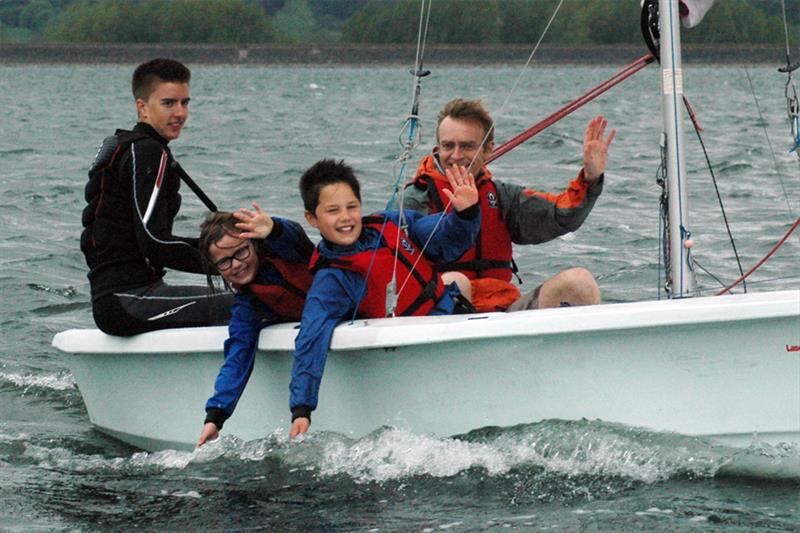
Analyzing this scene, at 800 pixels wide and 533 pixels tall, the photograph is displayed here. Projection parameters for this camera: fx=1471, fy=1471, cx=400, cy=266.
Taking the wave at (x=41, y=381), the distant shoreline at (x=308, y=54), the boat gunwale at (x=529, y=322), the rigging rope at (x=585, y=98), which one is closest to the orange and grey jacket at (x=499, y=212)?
the rigging rope at (x=585, y=98)

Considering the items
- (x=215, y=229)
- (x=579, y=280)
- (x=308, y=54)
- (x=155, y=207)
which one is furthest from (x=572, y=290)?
(x=308, y=54)

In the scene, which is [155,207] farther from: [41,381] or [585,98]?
[41,381]

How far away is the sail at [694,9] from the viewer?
15.5ft

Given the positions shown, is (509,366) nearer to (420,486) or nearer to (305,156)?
(420,486)

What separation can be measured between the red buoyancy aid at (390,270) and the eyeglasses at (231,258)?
21cm

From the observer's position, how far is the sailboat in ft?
12.7

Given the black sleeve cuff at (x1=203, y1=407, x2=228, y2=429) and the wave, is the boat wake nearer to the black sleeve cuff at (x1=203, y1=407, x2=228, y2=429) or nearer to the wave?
the black sleeve cuff at (x1=203, y1=407, x2=228, y2=429)

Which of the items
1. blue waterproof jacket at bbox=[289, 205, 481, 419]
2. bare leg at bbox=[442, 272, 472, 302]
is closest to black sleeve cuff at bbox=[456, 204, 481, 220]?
blue waterproof jacket at bbox=[289, 205, 481, 419]

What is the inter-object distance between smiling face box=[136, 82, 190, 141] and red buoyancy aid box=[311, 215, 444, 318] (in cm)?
76

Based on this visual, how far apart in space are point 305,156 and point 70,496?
1229 cm

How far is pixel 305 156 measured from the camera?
16.5 meters

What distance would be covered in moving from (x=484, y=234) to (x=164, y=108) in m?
1.13

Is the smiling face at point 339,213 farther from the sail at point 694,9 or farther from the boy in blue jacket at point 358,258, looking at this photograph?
the sail at point 694,9

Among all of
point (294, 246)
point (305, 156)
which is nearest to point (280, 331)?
point (294, 246)
